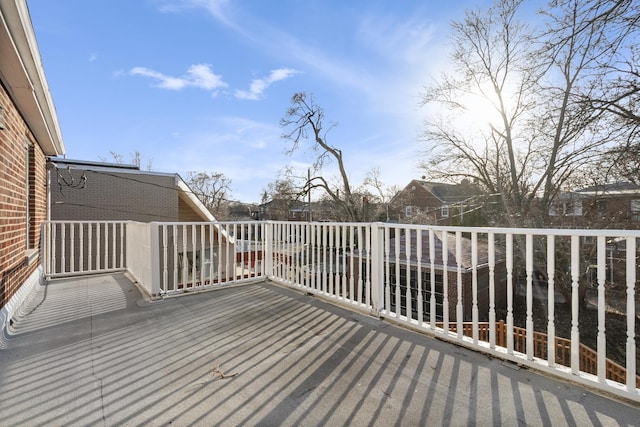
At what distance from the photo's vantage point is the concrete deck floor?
1.53m

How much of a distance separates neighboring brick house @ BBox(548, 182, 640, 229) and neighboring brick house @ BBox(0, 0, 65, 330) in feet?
35.5

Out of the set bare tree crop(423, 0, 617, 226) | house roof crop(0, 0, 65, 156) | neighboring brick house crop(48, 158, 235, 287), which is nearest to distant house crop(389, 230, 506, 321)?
bare tree crop(423, 0, 617, 226)

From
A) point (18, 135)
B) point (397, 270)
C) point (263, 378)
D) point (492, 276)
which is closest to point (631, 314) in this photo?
point (492, 276)

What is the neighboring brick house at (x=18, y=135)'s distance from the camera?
2129 millimetres

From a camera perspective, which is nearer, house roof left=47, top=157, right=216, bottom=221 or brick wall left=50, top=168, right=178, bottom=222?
brick wall left=50, top=168, right=178, bottom=222

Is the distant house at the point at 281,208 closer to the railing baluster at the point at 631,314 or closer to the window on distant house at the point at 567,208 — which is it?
the window on distant house at the point at 567,208

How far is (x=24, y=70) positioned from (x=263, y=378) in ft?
9.84

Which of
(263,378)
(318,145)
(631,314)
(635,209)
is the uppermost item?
(318,145)

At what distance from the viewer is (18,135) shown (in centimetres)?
333

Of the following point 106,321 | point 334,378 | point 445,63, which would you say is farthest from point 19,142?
point 445,63

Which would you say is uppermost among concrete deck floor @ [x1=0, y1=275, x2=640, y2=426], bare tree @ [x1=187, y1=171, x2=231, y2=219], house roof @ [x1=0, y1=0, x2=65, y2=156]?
bare tree @ [x1=187, y1=171, x2=231, y2=219]

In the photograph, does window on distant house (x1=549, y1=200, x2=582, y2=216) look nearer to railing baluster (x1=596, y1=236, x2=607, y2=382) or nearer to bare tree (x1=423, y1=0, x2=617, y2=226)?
bare tree (x1=423, y1=0, x2=617, y2=226)

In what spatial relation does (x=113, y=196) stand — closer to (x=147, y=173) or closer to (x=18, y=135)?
(x=147, y=173)

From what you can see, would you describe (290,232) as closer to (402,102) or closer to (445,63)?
(402,102)
